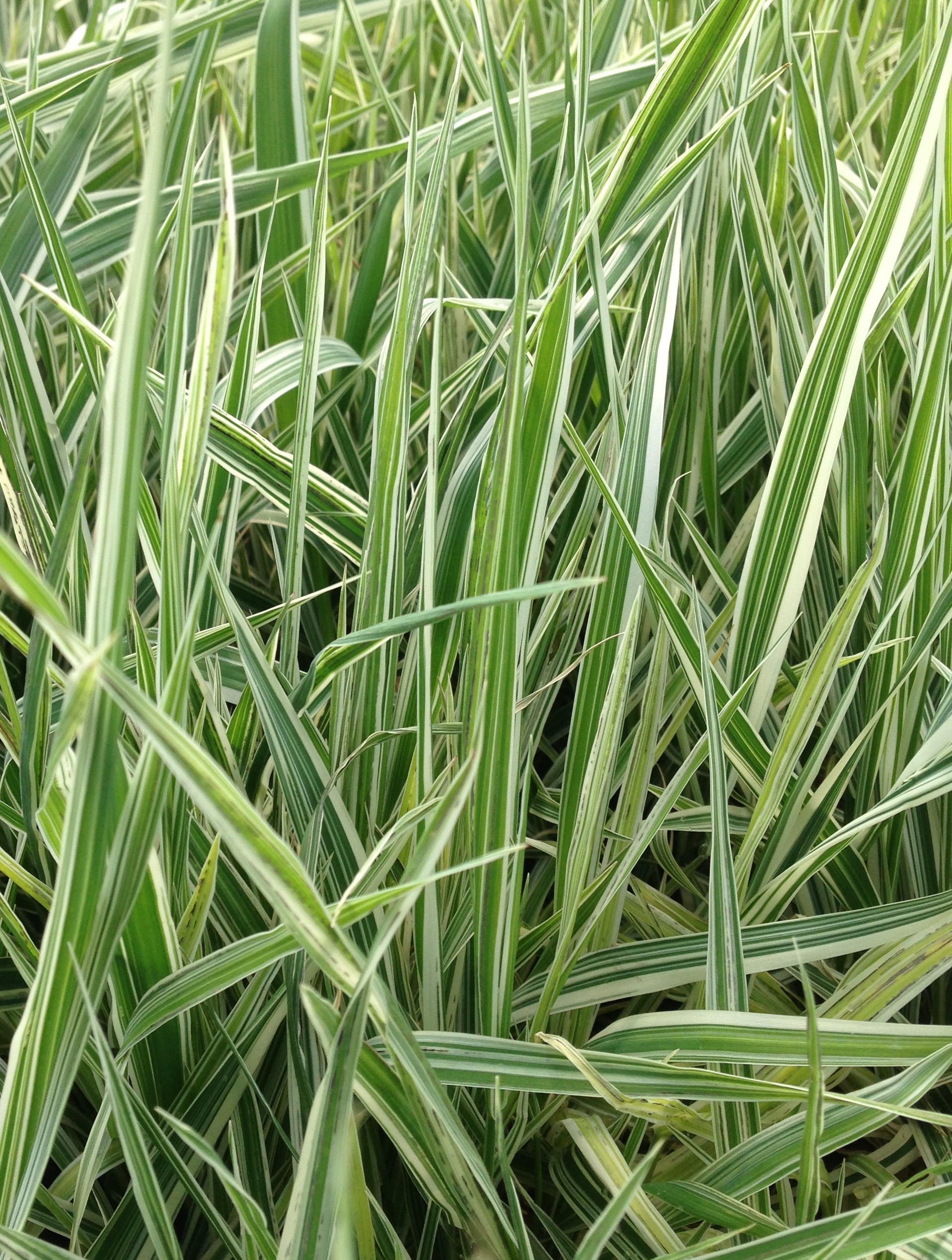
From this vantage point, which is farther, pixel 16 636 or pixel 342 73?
pixel 342 73

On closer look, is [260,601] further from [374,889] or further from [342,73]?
[342,73]

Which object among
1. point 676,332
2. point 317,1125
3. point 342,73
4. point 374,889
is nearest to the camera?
point 317,1125

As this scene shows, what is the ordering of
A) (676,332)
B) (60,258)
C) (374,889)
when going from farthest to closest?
(676,332) < (60,258) < (374,889)

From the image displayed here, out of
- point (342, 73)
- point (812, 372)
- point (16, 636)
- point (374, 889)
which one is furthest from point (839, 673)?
point (342, 73)

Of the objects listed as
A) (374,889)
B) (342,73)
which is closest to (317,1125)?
(374,889)

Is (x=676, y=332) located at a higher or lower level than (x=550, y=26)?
lower

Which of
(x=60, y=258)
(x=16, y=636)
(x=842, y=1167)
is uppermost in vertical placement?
(x=60, y=258)
